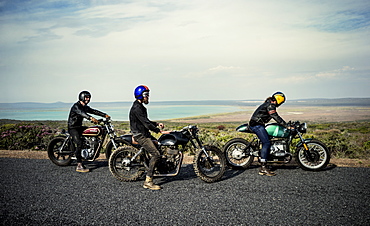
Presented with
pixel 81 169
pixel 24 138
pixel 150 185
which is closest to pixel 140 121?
pixel 150 185

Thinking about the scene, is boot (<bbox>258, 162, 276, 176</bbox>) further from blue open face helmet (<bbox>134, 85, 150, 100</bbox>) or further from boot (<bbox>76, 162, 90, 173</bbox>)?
boot (<bbox>76, 162, 90, 173</bbox>)

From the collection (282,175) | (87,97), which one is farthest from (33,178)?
(282,175)

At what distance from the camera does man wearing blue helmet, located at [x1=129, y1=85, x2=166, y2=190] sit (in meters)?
6.34

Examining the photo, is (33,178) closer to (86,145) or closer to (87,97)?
(86,145)

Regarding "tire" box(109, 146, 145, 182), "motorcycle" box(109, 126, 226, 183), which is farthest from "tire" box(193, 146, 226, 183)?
"tire" box(109, 146, 145, 182)

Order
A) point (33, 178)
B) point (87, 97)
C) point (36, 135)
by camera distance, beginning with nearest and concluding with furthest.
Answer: point (33, 178) < point (87, 97) < point (36, 135)

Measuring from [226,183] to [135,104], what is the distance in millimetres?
2893

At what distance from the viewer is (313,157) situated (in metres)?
7.64

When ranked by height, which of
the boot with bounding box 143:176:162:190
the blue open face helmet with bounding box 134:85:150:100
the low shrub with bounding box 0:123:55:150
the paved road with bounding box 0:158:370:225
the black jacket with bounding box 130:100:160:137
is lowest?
the paved road with bounding box 0:158:370:225

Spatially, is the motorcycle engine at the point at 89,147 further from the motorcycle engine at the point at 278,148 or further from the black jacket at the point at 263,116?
the motorcycle engine at the point at 278,148

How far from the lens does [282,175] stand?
7246 mm

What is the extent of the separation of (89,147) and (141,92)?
10.0 ft

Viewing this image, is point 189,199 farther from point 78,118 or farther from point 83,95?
point 83,95

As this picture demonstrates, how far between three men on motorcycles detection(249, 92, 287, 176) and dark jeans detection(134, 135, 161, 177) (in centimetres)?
294
